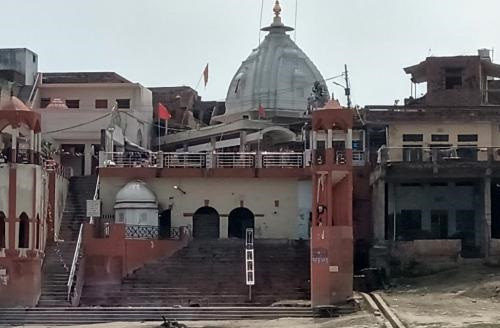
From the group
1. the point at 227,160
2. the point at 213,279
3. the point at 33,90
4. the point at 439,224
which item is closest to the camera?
the point at 213,279

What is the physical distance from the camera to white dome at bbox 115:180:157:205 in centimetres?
4578

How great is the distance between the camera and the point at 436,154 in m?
43.0

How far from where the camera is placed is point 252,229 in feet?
152

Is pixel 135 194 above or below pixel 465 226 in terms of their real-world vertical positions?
above

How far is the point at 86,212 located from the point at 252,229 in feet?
23.6

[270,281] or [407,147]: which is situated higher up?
[407,147]

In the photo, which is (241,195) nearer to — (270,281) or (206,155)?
(206,155)

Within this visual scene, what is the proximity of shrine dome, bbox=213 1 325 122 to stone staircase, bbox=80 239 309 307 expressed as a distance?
18.8 meters

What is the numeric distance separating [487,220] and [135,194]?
14.8 meters

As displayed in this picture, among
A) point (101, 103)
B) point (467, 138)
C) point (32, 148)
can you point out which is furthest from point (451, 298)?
point (101, 103)

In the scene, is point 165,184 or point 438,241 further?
point 165,184

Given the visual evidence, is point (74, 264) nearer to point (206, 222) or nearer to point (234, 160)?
point (206, 222)

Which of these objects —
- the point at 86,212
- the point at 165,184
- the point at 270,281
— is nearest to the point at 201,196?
the point at 165,184

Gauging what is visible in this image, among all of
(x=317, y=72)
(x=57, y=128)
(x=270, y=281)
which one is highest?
(x=317, y=72)
